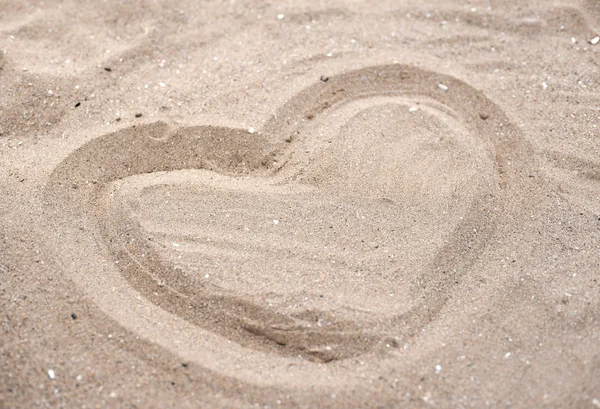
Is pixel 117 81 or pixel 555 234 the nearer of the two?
pixel 555 234

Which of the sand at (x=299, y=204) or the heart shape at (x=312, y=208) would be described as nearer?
the sand at (x=299, y=204)

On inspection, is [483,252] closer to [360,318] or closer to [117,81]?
[360,318]

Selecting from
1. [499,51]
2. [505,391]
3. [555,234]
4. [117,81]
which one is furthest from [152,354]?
[499,51]

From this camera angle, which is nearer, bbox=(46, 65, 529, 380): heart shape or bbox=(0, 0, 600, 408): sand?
bbox=(0, 0, 600, 408): sand
